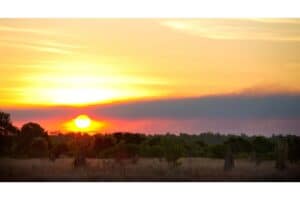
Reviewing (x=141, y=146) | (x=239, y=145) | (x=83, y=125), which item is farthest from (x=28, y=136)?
(x=239, y=145)

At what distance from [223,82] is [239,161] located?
60cm

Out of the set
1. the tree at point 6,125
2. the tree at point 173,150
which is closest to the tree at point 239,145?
the tree at point 173,150

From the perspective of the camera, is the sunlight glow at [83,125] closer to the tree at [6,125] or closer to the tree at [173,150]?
the tree at [6,125]

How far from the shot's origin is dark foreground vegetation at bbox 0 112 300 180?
20531mm

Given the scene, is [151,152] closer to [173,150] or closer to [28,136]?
[173,150]

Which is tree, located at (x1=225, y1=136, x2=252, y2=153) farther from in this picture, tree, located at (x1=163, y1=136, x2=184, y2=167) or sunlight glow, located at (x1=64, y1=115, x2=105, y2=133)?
sunlight glow, located at (x1=64, y1=115, x2=105, y2=133)

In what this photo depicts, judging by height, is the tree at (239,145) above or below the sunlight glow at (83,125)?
below

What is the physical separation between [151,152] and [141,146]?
0.31 feet

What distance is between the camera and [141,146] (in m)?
20.5

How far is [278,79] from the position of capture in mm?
20531

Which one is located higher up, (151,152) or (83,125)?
(83,125)

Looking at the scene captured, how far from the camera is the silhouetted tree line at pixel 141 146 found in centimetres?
2053

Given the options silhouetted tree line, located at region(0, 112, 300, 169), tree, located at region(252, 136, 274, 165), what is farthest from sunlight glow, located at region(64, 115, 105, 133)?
tree, located at region(252, 136, 274, 165)
